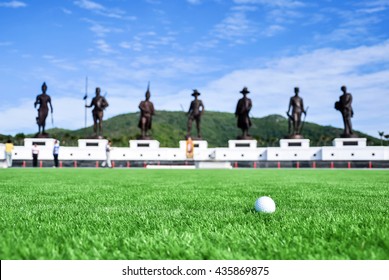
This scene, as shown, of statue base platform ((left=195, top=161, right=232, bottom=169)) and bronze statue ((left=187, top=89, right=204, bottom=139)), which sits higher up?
bronze statue ((left=187, top=89, right=204, bottom=139))

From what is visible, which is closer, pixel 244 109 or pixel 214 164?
pixel 214 164

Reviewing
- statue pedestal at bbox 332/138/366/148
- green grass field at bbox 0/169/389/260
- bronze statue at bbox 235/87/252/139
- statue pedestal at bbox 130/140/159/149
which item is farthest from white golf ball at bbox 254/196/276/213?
statue pedestal at bbox 332/138/366/148

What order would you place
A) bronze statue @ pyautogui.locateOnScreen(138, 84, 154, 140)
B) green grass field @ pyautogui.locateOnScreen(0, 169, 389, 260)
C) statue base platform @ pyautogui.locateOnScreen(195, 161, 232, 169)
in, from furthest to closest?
bronze statue @ pyautogui.locateOnScreen(138, 84, 154, 140) < statue base platform @ pyautogui.locateOnScreen(195, 161, 232, 169) < green grass field @ pyautogui.locateOnScreen(0, 169, 389, 260)

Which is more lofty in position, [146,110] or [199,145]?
[146,110]

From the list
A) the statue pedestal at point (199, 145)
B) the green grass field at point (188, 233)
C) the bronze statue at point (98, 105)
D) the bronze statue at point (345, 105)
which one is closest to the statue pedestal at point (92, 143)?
the bronze statue at point (98, 105)

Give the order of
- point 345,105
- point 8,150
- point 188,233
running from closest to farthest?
point 188,233 < point 8,150 < point 345,105

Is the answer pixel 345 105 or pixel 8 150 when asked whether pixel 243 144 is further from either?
pixel 8 150

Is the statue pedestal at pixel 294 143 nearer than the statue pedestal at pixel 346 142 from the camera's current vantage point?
No

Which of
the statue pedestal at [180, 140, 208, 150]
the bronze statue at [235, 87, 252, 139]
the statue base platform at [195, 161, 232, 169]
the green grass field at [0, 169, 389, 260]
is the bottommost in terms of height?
the statue base platform at [195, 161, 232, 169]

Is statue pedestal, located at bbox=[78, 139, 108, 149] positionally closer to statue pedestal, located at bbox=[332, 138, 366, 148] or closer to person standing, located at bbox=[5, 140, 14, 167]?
person standing, located at bbox=[5, 140, 14, 167]

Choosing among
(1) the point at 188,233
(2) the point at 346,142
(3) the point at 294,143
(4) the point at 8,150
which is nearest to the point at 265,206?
(1) the point at 188,233

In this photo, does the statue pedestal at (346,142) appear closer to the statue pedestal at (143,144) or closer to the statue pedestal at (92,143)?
the statue pedestal at (143,144)

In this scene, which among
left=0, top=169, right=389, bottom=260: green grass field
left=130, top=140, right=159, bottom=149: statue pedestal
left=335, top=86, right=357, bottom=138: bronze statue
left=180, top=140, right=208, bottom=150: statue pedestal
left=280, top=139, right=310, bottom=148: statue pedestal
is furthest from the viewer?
left=130, top=140, right=159, bottom=149: statue pedestal
